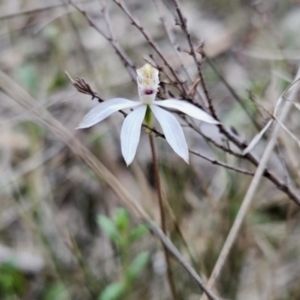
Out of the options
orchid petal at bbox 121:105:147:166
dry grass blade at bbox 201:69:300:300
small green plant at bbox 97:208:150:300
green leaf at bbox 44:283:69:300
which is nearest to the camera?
orchid petal at bbox 121:105:147:166

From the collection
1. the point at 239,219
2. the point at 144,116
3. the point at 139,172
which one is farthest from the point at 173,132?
the point at 139,172

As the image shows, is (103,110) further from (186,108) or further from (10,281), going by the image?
(10,281)

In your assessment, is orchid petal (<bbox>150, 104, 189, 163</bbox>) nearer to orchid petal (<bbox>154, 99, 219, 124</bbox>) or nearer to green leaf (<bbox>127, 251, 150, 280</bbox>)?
orchid petal (<bbox>154, 99, 219, 124</bbox>)

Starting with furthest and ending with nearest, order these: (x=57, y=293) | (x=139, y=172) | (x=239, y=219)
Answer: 1. (x=139, y=172)
2. (x=57, y=293)
3. (x=239, y=219)

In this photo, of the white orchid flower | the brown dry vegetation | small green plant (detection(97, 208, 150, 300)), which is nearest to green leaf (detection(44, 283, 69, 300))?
the brown dry vegetation

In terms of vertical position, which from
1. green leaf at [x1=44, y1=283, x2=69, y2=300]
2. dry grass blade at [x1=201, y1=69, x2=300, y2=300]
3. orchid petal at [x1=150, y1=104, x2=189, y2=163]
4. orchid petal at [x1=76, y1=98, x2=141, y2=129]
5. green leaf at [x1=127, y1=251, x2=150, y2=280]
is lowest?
green leaf at [x1=44, y1=283, x2=69, y2=300]

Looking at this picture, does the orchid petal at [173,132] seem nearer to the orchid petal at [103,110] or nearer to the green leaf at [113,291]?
the orchid petal at [103,110]

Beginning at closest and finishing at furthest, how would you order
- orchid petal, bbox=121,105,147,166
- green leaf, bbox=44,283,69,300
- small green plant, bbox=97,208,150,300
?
orchid petal, bbox=121,105,147,166 → small green plant, bbox=97,208,150,300 → green leaf, bbox=44,283,69,300
